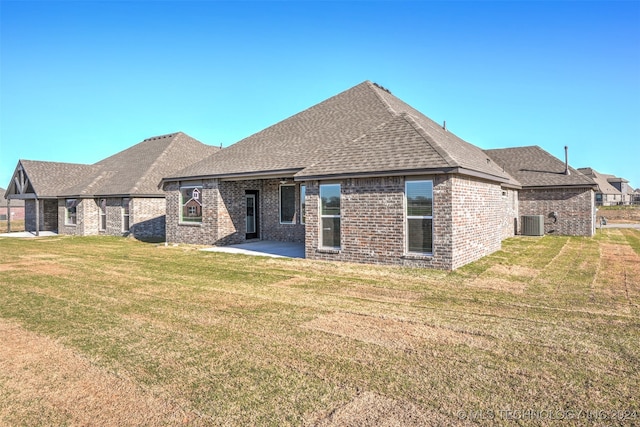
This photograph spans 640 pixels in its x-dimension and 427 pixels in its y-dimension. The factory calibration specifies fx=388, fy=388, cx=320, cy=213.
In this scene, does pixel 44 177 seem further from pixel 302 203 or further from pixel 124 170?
pixel 302 203

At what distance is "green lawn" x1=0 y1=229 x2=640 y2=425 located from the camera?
138 inches

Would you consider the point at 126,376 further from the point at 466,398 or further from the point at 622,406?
the point at 622,406

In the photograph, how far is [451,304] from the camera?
6973mm

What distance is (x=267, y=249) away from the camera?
49.6 ft

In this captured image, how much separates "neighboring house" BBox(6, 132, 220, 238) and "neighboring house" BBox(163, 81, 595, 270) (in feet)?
17.2

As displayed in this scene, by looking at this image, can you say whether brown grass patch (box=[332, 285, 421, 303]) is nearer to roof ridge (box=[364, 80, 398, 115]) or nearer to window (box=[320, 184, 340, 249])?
window (box=[320, 184, 340, 249])

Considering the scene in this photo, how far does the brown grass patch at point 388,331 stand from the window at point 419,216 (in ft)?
16.0

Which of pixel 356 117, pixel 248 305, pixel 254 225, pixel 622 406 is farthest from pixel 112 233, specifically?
pixel 622 406

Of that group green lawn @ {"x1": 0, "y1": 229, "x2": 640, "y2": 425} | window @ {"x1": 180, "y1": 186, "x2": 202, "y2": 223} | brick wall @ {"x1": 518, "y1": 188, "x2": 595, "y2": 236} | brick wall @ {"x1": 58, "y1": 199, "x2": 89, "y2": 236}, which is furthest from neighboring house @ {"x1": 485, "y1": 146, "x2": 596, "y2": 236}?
brick wall @ {"x1": 58, "y1": 199, "x2": 89, "y2": 236}

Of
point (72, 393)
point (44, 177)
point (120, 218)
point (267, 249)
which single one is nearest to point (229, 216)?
point (267, 249)

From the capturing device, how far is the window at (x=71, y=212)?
25.1 metres

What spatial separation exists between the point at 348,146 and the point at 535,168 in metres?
15.9

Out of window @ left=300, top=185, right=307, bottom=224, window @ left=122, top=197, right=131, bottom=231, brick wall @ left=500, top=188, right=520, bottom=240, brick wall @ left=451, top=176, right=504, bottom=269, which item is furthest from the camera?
window @ left=122, top=197, right=131, bottom=231

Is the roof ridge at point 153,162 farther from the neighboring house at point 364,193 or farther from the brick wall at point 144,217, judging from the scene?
the neighboring house at point 364,193
